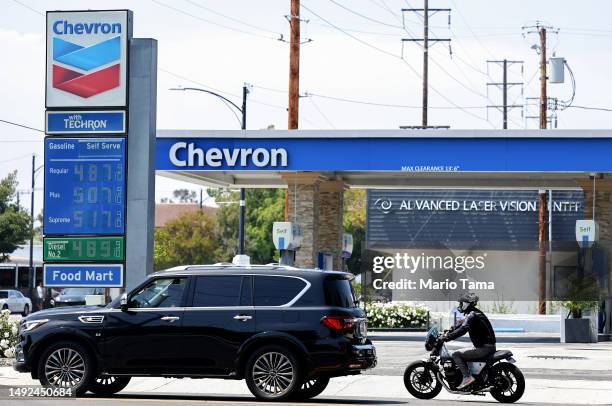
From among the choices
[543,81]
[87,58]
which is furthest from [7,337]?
[543,81]

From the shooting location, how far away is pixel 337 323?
60.1 feet

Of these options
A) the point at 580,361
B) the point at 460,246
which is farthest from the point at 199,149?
the point at 580,361

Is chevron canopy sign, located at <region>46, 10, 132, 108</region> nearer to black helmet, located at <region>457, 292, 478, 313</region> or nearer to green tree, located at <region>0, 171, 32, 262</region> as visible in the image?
black helmet, located at <region>457, 292, 478, 313</region>

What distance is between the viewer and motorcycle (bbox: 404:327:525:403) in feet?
62.8

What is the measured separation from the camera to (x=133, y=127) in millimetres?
26078

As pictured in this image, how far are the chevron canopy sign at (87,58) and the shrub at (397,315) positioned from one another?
52.9ft

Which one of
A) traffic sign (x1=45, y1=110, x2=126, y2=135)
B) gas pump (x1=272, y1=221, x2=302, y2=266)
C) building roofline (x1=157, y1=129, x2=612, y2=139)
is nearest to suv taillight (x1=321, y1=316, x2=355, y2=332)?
traffic sign (x1=45, y1=110, x2=126, y2=135)

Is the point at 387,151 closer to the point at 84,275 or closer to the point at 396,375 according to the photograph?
the point at 84,275

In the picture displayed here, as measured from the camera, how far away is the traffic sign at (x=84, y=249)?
25.9 m

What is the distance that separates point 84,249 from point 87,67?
374 centimetres

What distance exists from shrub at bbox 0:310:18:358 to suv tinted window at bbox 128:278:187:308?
27.5 feet

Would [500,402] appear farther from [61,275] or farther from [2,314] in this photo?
[2,314]

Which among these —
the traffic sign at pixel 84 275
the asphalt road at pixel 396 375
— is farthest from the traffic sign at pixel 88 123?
the asphalt road at pixel 396 375

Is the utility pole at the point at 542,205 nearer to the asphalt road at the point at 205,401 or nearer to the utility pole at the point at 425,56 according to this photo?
the utility pole at the point at 425,56
